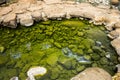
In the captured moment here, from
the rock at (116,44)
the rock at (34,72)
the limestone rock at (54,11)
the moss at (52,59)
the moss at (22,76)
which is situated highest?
the limestone rock at (54,11)

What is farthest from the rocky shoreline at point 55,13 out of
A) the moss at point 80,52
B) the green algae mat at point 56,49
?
the moss at point 80,52

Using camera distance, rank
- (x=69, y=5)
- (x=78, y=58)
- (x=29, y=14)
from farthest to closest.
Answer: (x=69, y=5)
(x=29, y=14)
(x=78, y=58)

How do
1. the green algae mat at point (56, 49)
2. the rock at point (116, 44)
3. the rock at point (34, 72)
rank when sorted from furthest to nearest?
1. the rock at point (116, 44)
2. the green algae mat at point (56, 49)
3. the rock at point (34, 72)

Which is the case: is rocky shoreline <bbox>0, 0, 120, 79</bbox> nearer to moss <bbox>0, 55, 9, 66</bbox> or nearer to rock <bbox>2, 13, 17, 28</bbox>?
rock <bbox>2, 13, 17, 28</bbox>

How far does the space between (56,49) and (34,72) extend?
1.12 m

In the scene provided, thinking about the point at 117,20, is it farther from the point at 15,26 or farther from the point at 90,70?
the point at 15,26

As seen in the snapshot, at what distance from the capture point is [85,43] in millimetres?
6352

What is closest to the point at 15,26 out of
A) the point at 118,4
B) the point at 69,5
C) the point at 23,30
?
the point at 23,30

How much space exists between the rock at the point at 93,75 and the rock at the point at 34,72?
3.00ft

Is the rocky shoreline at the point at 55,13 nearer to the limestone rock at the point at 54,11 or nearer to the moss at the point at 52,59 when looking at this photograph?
the limestone rock at the point at 54,11

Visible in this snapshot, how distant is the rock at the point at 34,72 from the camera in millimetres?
5240

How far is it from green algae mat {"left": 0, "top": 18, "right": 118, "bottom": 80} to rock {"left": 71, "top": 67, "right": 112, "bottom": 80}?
0.39m

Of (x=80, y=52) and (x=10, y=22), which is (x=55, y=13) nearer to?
(x=10, y=22)

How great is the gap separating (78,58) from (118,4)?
11.1 ft
